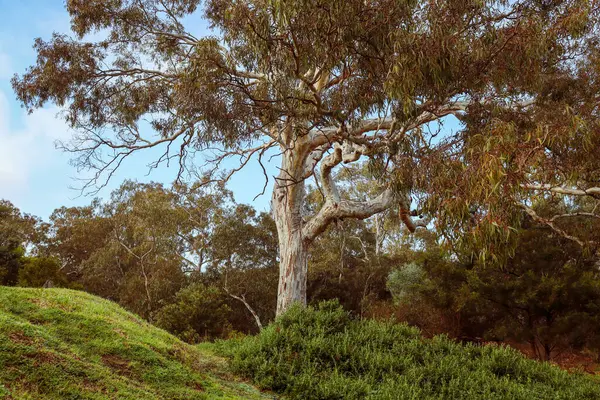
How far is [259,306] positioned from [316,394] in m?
11.5

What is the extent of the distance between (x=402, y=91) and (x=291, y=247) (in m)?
5.44

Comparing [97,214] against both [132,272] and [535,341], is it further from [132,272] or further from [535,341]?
[535,341]

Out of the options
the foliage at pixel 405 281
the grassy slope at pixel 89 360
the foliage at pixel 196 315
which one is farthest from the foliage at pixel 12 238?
the foliage at pixel 405 281

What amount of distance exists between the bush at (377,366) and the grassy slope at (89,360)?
526 millimetres

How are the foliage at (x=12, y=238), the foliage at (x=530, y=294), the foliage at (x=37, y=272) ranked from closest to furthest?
1. the foliage at (x=530, y=294)
2. the foliage at (x=37, y=272)
3. the foliage at (x=12, y=238)

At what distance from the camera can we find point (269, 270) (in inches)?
723

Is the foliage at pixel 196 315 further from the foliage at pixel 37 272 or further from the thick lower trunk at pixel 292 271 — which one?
the thick lower trunk at pixel 292 271

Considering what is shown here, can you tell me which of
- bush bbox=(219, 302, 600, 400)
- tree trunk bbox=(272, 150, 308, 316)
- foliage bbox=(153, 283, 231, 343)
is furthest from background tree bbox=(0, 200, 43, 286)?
bush bbox=(219, 302, 600, 400)

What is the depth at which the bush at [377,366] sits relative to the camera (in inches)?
250

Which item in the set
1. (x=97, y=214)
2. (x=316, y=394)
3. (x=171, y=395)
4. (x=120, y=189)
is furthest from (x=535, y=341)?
(x=97, y=214)

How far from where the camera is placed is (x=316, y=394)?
6117mm

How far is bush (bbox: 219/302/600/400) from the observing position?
635 centimetres

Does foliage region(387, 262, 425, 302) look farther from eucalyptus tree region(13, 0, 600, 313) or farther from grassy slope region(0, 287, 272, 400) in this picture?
grassy slope region(0, 287, 272, 400)

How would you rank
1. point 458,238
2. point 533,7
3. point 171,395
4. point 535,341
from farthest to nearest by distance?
point 535,341 → point 533,7 → point 458,238 → point 171,395
